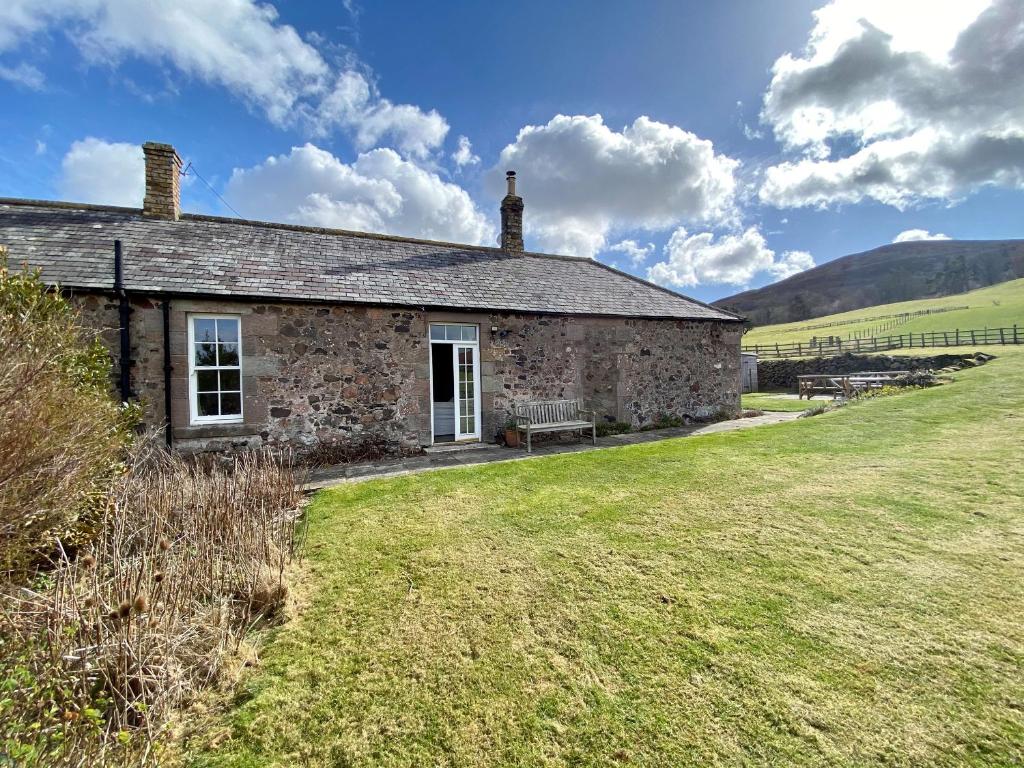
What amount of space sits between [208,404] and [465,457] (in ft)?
16.3

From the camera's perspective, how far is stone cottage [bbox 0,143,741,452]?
789 cm

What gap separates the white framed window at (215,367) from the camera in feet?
26.6

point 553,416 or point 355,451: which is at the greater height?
point 553,416

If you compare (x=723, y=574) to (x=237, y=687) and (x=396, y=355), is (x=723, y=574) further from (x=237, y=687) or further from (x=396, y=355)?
(x=396, y=355)

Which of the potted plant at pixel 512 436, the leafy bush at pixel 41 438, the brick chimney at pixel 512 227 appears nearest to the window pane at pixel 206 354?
the leafy bush at pixel 41 438

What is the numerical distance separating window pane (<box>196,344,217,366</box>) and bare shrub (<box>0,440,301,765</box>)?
17.5ft

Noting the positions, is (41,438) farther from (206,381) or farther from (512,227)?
(512,227)

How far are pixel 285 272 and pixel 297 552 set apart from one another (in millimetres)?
6822

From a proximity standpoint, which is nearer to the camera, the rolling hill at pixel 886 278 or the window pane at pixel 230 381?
the window pane at pixel 230 381

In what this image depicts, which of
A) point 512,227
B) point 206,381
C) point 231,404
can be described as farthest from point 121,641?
point 512,227

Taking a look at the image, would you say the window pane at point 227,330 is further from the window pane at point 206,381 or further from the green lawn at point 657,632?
the green lawn at point 657,632

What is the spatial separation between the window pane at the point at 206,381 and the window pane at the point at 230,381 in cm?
12

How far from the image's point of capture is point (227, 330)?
8.34 meters

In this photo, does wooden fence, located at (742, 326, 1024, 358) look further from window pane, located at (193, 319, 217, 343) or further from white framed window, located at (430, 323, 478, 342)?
window pane, located at (193, 319, 217, 343)
